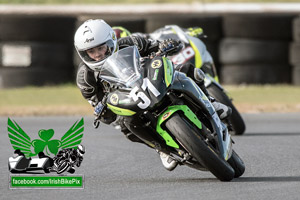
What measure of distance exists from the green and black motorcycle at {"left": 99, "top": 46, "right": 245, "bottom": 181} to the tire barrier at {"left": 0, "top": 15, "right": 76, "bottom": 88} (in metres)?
9.16

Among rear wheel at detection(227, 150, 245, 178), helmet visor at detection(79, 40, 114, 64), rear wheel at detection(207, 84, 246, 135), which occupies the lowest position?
rear wheel at detection(207, 84, 246, 135)

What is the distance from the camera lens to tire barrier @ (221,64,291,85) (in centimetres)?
1518

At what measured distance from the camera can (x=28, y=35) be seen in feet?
50.3

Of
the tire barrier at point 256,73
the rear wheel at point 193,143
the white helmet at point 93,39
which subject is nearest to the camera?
the rear wheel at point 193,143

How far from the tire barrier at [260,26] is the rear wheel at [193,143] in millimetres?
9312

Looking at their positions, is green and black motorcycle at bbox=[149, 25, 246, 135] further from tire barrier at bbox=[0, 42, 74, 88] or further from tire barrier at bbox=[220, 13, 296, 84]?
tire barrier at bbox=[0, 42, 74, 88]

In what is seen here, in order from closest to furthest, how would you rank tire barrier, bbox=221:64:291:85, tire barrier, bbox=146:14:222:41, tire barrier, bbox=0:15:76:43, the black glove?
the black glove < tire barrier, bbox=146:14:222:41 < tire barrier, bbox=221:64:291:85 < tire barrier, bbox=0:15:76:43

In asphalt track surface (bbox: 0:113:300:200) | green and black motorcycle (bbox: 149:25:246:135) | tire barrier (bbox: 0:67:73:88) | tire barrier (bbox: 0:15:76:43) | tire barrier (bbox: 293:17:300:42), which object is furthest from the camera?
tire barrier (bbox: 0:67:73:88)

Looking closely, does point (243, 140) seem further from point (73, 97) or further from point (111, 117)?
point (73, 97)

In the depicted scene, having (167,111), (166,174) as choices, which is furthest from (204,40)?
(167,111)

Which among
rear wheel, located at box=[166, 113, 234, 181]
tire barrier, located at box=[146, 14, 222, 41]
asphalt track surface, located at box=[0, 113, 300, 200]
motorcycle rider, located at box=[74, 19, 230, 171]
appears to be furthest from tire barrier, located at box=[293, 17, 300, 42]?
rear wheel, located at box=[166, 113, 234, 181]

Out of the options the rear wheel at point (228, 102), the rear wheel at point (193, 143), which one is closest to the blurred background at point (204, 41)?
the rear wheel at point (228, 102)

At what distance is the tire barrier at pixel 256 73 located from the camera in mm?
15180

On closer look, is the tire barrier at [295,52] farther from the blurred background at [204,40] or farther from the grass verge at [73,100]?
the grass verge at [73,100]
